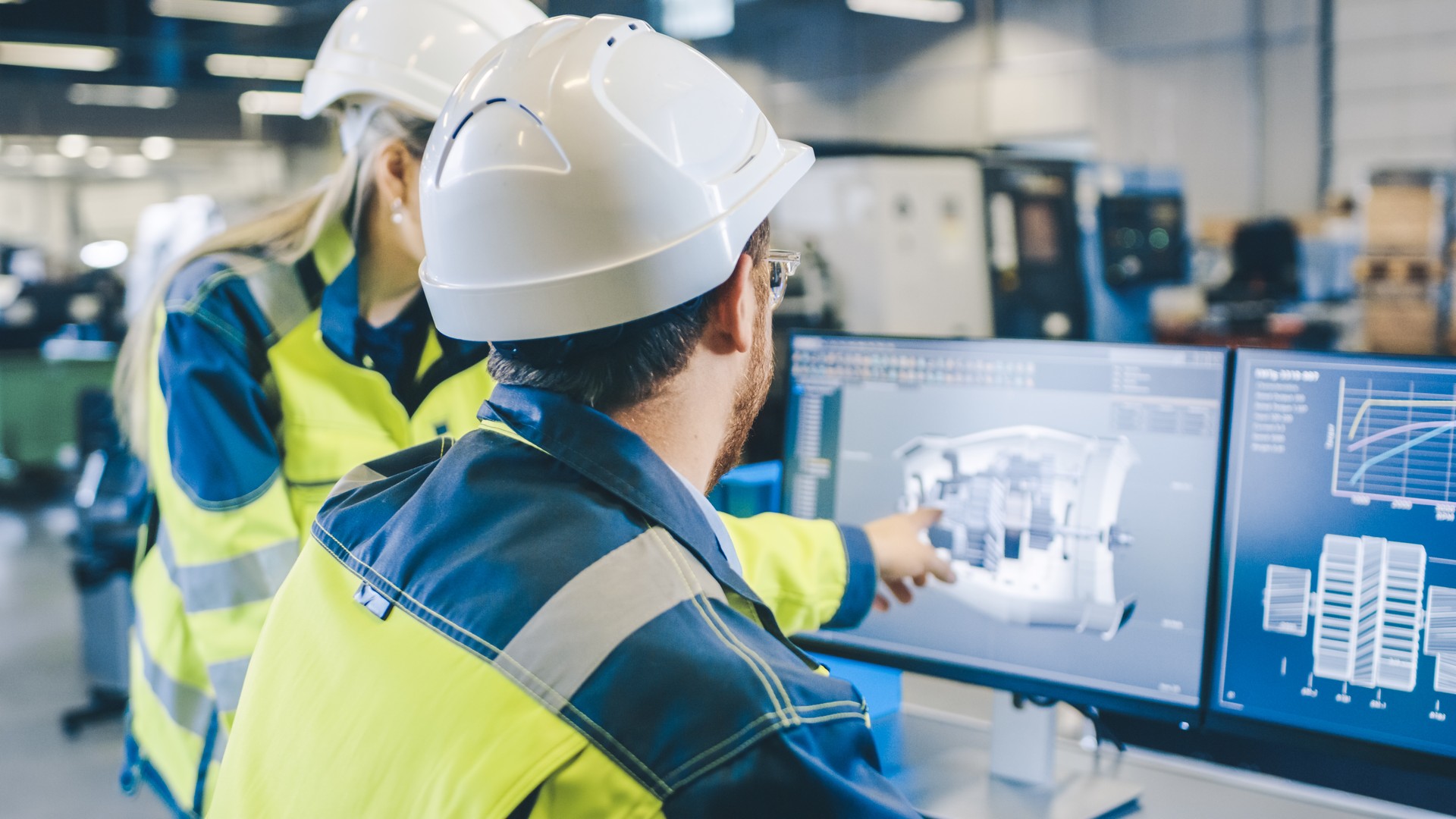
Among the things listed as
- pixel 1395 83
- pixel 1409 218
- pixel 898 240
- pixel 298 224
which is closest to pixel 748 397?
pixel 298 224

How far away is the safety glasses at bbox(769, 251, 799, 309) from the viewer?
2.98 feet

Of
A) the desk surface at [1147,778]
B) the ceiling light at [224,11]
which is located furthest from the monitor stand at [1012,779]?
the ceiling light at [224,11]

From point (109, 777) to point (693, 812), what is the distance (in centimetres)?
323

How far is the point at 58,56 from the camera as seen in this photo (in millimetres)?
8094

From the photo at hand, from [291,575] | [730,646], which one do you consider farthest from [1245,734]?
[291,575]

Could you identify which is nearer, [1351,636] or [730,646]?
[730,646]

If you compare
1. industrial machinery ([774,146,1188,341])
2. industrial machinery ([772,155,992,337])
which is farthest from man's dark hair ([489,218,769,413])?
industrial machinery ([772,155,992,337])

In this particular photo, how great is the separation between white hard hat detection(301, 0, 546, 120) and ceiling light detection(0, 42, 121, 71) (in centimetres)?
808

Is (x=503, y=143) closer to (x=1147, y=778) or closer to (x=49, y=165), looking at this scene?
(x=1147, y=778)

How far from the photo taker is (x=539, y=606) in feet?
2.06

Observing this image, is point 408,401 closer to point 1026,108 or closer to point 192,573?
point 192,573

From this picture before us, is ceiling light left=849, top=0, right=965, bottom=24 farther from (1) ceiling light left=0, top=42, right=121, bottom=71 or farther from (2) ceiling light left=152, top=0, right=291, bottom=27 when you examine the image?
(1) ceiling light left=0, top=42, right=121, bottom=71

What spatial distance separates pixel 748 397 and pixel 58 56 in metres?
9.00

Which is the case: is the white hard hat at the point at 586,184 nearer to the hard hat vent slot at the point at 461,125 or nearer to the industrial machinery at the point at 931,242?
the hard hat vent slot at the point at 461,125
